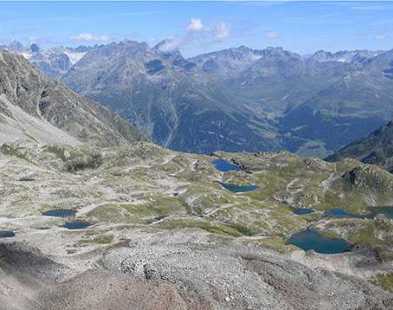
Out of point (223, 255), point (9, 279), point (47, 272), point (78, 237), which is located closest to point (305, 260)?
point (223, 255)

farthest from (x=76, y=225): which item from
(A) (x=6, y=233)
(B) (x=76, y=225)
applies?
(A) (x=6, y=233)

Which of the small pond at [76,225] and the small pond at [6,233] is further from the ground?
the small pond at [6,233]

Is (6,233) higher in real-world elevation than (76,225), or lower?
higher

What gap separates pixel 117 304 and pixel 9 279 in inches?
611

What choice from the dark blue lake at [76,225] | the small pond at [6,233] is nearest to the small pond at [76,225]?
the dark blue lake at [76,225]

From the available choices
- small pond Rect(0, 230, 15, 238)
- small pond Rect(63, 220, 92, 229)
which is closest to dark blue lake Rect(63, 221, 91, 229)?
small pond Rect(63, 220, 92, 229)

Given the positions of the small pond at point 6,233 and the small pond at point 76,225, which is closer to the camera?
the small pond at point 6,233

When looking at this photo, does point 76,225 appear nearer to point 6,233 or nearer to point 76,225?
point 76,225

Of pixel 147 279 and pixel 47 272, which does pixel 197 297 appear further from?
pixel 47 272

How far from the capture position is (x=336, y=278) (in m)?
114

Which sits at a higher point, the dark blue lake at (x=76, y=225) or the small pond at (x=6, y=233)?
the small pond at (x=6, y=233)

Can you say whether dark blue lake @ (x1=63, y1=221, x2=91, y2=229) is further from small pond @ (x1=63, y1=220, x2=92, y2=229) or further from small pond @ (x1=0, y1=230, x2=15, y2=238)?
small pond @ (x1=0, y1=230, x2=15, y2=238)

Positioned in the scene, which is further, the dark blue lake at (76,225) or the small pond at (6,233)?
the dark blue lake at (76,225)

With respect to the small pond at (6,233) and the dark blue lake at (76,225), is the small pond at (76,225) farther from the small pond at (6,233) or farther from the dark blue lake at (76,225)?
the small pond at (6,233)
